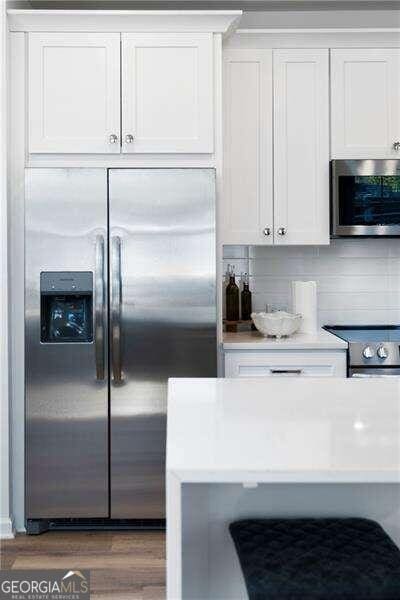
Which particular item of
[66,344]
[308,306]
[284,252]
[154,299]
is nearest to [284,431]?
[154,299]

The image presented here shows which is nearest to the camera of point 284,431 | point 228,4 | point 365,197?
point 284,431

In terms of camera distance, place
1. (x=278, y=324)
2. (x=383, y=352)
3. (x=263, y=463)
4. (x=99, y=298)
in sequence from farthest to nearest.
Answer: (x=278, y=324) → (x=383, y=352) → (x=99, y=298) → (x=263, y=463)

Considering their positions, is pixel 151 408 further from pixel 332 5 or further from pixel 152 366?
pixel 332 5

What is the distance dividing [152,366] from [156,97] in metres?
1.25

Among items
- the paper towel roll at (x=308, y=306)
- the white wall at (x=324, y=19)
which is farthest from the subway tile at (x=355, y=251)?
the white wall at (x=324, y=19)

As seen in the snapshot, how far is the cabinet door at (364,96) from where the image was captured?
343cm

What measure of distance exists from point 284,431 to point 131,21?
232cm

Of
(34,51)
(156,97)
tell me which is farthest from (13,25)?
(156,97)

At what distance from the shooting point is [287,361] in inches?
124

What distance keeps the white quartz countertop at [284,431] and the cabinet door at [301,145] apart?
147 centimetres

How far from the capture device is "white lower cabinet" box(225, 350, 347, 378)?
313 centimetres

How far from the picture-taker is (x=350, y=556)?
135cm

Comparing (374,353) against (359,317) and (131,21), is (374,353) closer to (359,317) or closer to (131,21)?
(359,317)

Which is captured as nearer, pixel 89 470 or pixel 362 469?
pixel 362 469
